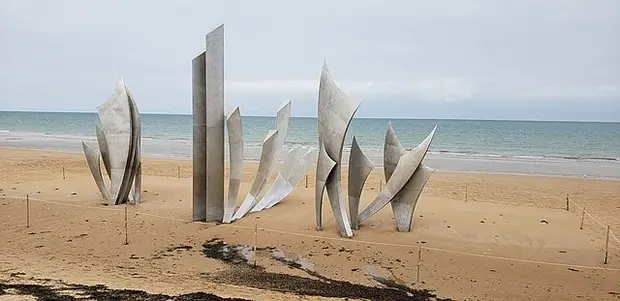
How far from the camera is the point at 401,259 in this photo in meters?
10.0

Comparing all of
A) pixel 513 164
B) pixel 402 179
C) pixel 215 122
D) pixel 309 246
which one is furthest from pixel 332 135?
pixel 513 164

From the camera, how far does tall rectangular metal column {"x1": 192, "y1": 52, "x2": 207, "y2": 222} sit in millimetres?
12359

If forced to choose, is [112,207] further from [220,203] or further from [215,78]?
[215,78]

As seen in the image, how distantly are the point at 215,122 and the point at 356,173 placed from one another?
360 cm

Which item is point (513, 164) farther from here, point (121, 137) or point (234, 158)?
point (121, 137)

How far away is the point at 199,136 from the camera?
12.5m

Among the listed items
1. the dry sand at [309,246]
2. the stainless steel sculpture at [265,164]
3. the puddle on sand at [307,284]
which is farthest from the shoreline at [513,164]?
the puddle on sand at [307,284]

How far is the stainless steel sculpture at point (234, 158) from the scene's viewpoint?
12.6 m

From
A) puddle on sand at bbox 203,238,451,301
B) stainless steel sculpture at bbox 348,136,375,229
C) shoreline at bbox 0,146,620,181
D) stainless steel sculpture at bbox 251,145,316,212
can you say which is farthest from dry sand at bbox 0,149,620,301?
shoreline at bbox 0,146,620,181

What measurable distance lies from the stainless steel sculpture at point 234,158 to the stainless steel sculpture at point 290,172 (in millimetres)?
1599

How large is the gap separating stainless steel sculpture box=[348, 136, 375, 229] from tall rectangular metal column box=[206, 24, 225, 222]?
3.19m

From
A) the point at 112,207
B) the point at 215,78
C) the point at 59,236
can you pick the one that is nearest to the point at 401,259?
the point at 215,78

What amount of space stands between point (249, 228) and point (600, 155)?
38.7 meters

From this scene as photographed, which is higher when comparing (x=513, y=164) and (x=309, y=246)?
(x=513, y=164)
